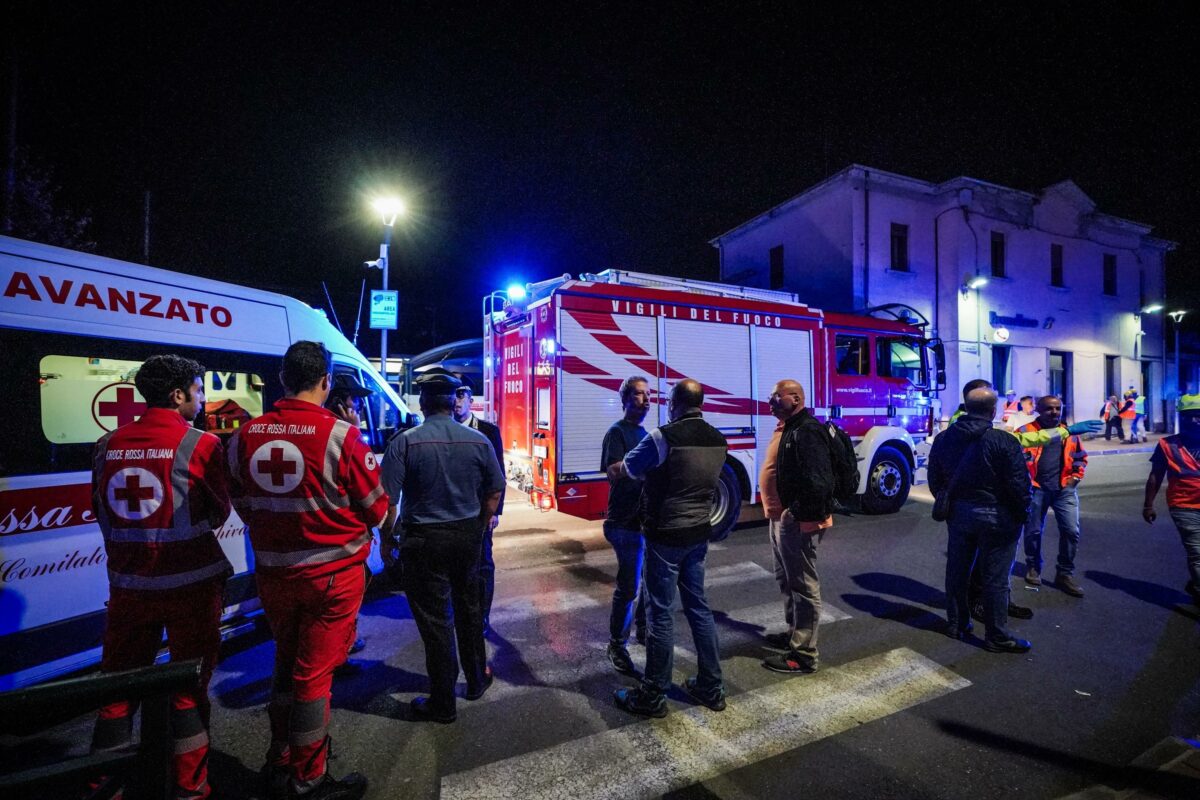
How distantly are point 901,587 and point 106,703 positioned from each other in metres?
5.83

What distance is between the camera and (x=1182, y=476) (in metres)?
4.61

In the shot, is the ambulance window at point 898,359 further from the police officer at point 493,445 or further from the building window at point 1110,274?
the building window at point 1110,274

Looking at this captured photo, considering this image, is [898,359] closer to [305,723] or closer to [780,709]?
[780,709]

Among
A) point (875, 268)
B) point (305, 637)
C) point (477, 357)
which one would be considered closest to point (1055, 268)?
point (875, 268)

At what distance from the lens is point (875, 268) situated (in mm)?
18797

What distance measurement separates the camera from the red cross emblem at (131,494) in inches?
92.1

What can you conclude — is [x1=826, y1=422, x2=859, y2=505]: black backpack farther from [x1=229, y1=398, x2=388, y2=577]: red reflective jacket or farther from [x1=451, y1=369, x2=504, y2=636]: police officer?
[x1=229, y1=398, x2=388, y2=577]: red reflective jacket

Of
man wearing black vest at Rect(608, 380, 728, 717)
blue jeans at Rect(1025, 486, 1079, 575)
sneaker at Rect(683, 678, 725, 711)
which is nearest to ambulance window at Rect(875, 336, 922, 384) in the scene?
blue jeans at Rect(1025, 486, 1079, 575)

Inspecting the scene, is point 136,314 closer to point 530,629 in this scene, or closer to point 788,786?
point 530,629

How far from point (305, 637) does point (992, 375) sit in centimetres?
2377

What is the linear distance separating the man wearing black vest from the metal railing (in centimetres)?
222

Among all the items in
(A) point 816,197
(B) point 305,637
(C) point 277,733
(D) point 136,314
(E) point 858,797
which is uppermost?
(A) point 816,197

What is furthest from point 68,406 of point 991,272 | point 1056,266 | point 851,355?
point 1056,266

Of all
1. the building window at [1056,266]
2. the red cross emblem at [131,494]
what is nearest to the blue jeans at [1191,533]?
the red cross emblem at [131,494]
